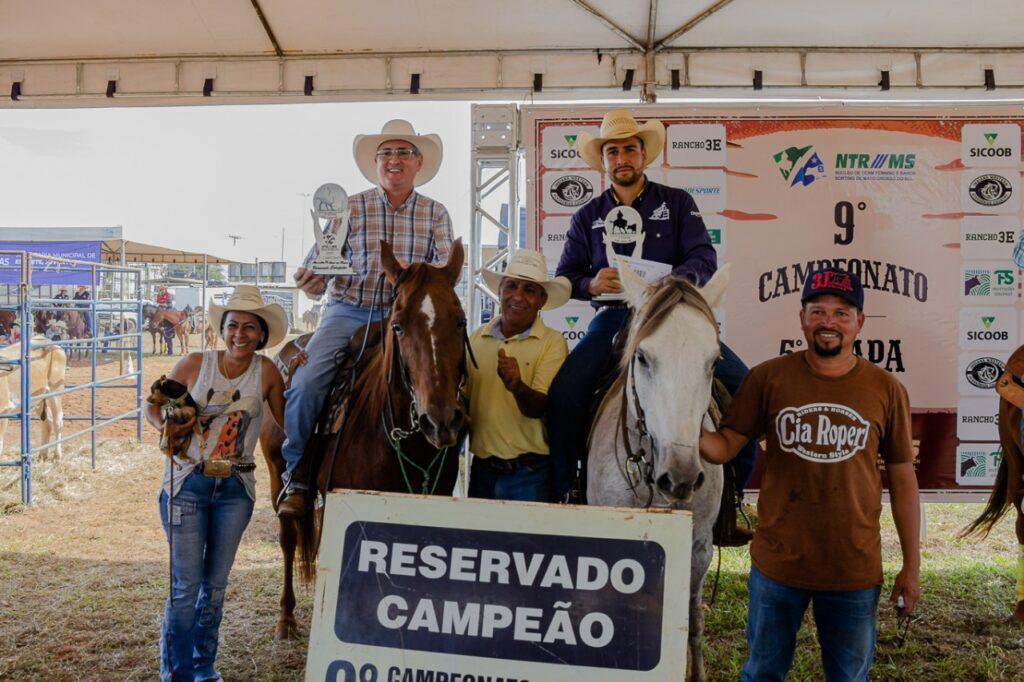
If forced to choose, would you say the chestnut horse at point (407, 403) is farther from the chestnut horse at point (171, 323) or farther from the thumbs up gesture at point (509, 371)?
the chestnut horse at point (171, 323)

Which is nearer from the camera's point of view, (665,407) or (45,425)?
(665,407)

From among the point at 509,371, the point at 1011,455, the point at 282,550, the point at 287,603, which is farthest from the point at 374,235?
the point at 1011,455

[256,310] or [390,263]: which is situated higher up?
[390,263]

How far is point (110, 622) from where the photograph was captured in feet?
16.4

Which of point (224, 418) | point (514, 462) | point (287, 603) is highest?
point (224, 418)

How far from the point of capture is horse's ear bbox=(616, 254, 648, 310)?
292 centimetres

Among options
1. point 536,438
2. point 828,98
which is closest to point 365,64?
point 828,98

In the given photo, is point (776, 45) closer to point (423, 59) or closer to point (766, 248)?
point (766, 248)

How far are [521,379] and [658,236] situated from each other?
42.0 inches

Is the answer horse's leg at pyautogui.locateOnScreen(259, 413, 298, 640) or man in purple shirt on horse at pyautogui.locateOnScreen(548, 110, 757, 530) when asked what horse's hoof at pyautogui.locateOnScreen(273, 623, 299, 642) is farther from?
man in purple shirt on horse at pyautogui.locateOnScreen(548, 110, 757, 530)

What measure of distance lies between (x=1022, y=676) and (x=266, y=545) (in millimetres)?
6100

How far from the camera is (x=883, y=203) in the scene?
19.2ft

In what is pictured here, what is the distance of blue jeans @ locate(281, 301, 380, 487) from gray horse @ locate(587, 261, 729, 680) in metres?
1.40

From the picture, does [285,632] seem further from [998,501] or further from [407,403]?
[998,501]
